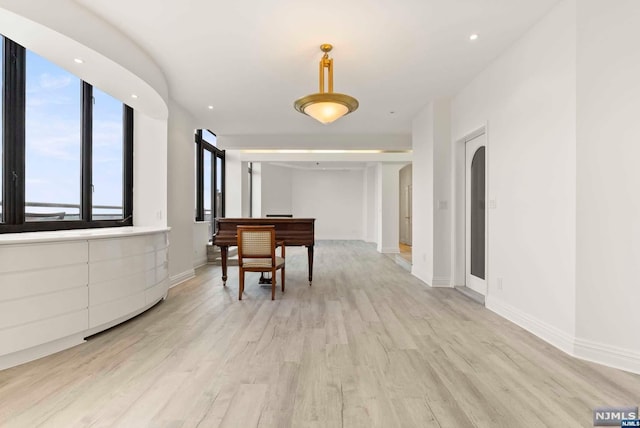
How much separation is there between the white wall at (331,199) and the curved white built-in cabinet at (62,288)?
29.6ft

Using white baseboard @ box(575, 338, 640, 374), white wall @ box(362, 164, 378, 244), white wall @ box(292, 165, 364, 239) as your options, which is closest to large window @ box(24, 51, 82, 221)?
white baseboard @ box(575, 338, 640, 374)

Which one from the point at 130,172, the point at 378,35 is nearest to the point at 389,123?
the point at 378,35

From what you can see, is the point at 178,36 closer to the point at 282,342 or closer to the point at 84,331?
the point at 84,331

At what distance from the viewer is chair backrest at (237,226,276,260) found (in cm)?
386

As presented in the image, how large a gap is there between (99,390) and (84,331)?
3.02 ft

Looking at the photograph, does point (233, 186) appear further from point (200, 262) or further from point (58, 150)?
point (58, 150)

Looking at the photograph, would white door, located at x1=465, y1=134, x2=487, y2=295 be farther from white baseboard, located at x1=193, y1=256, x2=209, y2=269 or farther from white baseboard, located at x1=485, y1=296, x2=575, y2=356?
white baseboard, located at x1=193, y1=256, x2=209, y2=269

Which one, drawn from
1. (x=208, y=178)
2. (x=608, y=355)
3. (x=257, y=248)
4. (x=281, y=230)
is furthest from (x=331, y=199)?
(x=608, y=355)

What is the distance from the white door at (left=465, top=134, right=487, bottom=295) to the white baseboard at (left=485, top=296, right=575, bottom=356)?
0.36m

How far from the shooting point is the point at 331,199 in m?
12.0

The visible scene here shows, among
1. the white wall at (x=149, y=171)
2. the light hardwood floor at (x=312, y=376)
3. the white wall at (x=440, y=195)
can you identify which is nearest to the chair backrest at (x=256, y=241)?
the light hardwood floor at (x=312, y=376)

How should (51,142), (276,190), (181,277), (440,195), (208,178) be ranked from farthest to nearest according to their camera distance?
(276,190), (208,178), (181,277), (440,195), (51,142)

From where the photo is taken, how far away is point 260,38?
297 cm

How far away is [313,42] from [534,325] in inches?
131
